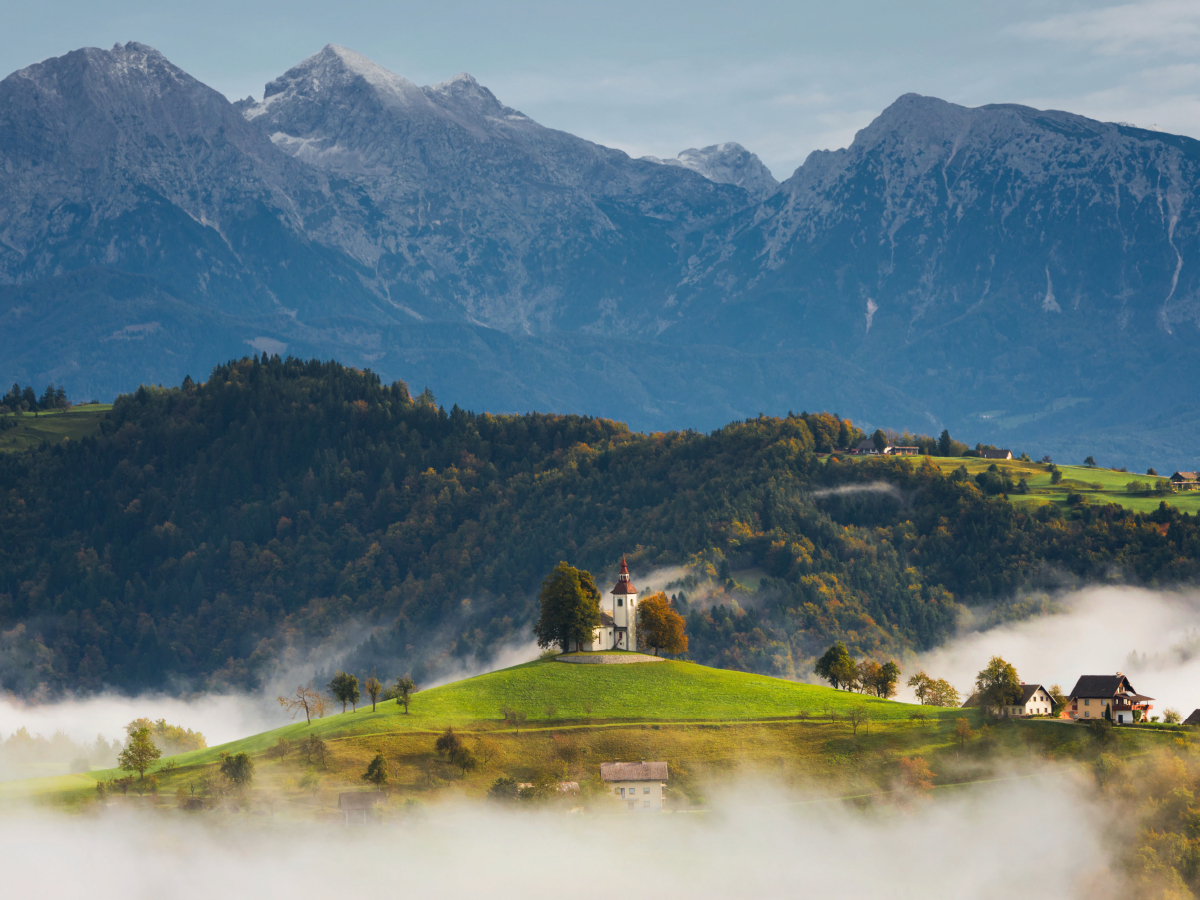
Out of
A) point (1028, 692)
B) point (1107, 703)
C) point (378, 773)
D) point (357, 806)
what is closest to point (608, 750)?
point (378, 773)

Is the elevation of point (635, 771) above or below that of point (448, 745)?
below

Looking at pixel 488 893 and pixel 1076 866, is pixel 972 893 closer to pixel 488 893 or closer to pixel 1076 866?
pixel 1076 866

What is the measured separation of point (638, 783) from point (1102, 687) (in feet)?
188

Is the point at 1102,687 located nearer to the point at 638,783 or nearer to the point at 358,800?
the point at 638,783

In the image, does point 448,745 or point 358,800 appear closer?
point 358,800

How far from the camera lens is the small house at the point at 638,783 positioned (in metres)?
180

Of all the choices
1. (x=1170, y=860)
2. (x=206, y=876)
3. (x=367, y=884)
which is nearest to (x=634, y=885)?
(x=367, y=884)

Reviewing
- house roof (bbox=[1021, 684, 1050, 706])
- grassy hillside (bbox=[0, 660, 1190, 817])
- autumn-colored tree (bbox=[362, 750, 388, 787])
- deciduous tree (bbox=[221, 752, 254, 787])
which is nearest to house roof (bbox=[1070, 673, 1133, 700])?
house roof (bbox=[1021, 684, 1050, 706])

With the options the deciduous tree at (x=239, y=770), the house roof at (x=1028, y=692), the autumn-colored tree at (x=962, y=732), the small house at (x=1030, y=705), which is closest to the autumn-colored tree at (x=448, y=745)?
the deciduous tree at (x=239, y=770)

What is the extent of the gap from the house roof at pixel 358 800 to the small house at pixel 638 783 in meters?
25.6

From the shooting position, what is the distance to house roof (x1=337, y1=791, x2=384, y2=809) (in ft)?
568

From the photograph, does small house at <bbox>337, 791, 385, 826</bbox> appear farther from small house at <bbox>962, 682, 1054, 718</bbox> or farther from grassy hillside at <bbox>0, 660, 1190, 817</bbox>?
small house at <bbox>962, 682, 1054, 718</bbox>

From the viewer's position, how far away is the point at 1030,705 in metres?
194

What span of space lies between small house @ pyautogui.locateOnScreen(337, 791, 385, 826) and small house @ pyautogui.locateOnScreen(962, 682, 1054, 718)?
7336cm
